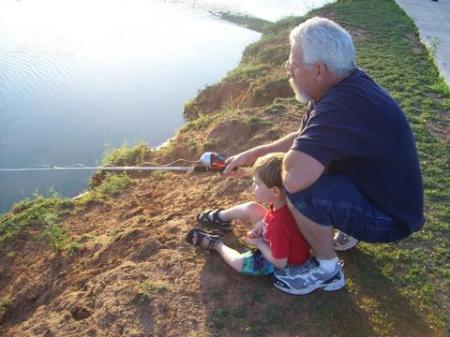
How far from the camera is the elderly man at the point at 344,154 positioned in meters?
2.41

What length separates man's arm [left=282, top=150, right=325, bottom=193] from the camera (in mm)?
2414

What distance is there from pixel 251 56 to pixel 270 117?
11.9ft

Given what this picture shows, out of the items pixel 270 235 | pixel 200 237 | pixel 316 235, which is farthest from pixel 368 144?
pixel 200 237

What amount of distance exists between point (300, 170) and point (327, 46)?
23.9 inches

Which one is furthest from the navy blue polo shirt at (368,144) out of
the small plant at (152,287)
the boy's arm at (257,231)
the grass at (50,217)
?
the grass at (50,217)

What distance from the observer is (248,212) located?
3.24m

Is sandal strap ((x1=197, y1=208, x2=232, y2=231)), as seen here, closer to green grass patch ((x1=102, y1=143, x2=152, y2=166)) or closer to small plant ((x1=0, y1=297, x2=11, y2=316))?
small plant ((x1=0, y1=297, x2=11, y2=316))

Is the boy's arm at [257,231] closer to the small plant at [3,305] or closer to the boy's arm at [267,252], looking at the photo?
the boy's arm at [267,252]

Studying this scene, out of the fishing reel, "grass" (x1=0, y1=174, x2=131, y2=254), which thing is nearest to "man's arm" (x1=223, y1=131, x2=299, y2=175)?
the fishing reel

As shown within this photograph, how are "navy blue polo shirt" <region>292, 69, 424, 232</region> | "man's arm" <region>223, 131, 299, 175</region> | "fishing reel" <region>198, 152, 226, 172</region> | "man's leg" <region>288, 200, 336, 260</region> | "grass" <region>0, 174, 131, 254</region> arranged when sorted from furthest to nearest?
"grass" <region>0, 174, 131, 254</region>
"fishing reel" <region>198, 152, 226, 172</region>
"man's arm" <region>223, 131, 299, 175</region>
"man's leg" <region>288, 200, 336, 260</region>
"navy blue polo shirt" <region>292, 69, 424, 232</region>

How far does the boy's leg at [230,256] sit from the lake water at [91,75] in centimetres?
352

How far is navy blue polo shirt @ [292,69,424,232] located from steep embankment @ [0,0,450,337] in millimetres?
670

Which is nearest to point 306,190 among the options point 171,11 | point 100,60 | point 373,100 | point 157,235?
point 373,100

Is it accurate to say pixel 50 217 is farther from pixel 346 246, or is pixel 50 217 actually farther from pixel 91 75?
pixel 91 75
